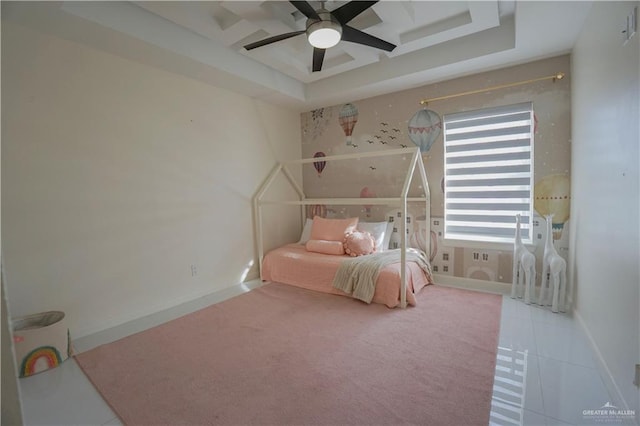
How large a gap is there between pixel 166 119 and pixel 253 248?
1721 mm

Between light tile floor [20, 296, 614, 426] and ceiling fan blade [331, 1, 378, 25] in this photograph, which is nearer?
light tile floor [20, 296, 614, 426]

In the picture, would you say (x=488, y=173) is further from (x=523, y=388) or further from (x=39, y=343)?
(x=39, y=343)

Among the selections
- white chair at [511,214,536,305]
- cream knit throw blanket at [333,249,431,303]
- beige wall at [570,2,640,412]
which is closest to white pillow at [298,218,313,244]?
cream knit throw blanket at [333,249,431,303]

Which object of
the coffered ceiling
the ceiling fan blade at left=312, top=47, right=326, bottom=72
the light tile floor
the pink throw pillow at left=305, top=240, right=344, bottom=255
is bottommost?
the light tile floor

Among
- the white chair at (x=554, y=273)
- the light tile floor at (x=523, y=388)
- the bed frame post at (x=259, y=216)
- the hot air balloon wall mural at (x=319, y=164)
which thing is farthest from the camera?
the hot air balloon wall mural at (x=319, y=164)

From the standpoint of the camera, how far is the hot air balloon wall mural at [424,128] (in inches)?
132

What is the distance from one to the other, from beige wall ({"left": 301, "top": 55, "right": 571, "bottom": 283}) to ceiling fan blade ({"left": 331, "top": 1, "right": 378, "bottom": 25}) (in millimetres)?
1742

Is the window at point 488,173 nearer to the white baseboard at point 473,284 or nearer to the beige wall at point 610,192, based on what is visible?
the white baseboard at point 473,284

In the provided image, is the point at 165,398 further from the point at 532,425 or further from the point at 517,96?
the point at 517,96

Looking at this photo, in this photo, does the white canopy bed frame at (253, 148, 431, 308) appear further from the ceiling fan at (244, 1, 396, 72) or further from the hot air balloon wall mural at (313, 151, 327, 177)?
the ceiling fan at (244, 1, 396, 72)

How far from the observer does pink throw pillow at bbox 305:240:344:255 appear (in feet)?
11.0

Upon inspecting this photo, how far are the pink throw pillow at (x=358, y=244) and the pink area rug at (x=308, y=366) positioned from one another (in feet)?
2.04

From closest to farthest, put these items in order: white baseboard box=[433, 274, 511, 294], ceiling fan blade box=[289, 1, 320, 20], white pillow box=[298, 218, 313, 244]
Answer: ceiling fan blade box=[289, 1, 320, 20] < white baseboard box=[433, 274, 511, 294] < white pillow box=[298, 218, 313, 244]

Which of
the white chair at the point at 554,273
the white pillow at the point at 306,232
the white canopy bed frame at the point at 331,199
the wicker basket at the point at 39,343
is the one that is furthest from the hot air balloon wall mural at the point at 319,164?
the wicker basket at the point at 39,343
